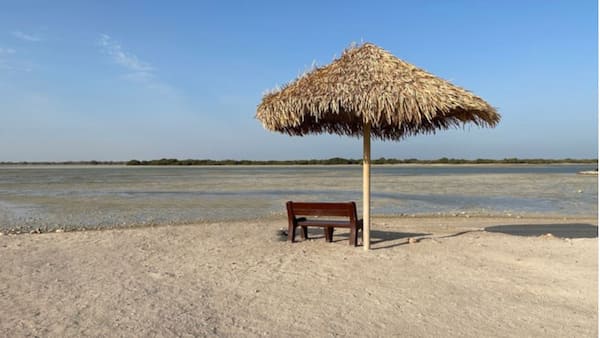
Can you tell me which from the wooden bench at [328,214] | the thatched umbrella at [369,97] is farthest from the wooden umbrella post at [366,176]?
the wooden bench at [328,214]

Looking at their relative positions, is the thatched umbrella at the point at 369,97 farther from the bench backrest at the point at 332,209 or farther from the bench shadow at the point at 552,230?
the bench shadow at the point at 552,230

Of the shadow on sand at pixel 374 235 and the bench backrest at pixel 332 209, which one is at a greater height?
the bench backrest at pixel 332 209

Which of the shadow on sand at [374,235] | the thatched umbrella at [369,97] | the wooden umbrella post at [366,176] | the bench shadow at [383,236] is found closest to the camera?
the thatched umbrella at [369,97]

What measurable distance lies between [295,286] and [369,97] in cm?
258

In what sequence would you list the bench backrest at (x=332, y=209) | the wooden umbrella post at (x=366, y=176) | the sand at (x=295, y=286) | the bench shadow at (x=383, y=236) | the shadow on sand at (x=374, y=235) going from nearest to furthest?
the sand at (x=295, y=286), the wooden umbrella post at (x=366, y=176), the bench backrest at (x=332, y=209), the bench shadow at (x=383, y=236), the shadow on sand at (x=374, y=235)

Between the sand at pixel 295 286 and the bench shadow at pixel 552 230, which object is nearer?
the sand at pixel 295 286

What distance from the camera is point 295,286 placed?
539cm

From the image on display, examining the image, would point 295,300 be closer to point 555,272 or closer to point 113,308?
point 113,308

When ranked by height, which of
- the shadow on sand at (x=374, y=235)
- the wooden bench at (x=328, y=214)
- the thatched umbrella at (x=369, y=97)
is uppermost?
the thatched umbrella at (x=369, y=97)

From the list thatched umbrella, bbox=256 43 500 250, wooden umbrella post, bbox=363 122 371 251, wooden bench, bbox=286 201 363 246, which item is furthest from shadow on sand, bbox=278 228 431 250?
thatched umbrella, bbox=256 43 500 250

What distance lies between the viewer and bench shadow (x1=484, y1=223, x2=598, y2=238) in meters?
9.52

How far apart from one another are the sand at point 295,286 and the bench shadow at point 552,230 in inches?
46.4

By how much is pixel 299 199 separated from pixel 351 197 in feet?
7.28

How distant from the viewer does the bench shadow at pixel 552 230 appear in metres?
9.52
